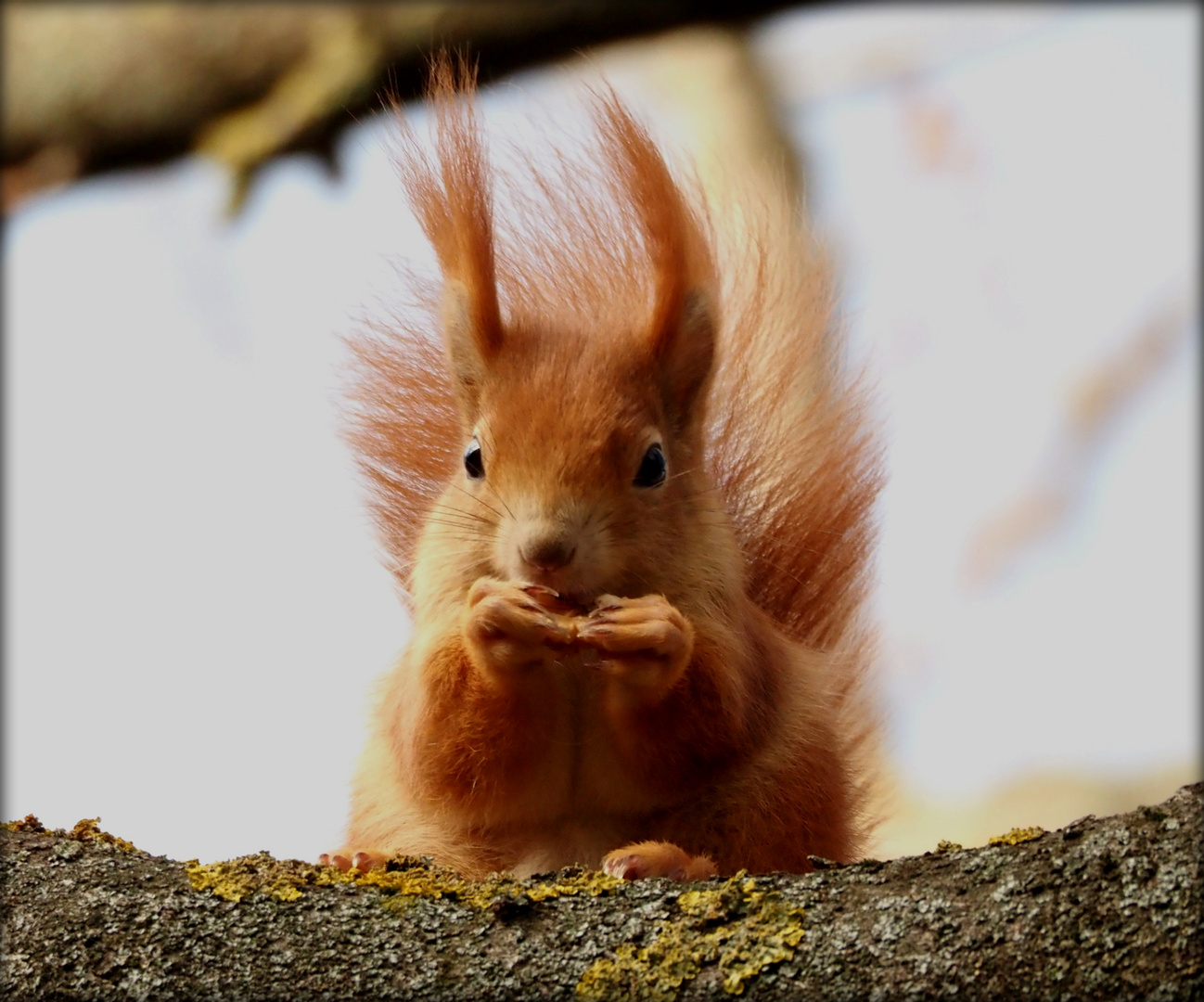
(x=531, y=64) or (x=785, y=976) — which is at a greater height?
(x=531, y=64)

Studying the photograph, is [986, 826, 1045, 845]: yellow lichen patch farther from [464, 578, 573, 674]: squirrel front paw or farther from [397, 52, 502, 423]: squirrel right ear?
[397, 52, 502, 423]: squirrel right ear

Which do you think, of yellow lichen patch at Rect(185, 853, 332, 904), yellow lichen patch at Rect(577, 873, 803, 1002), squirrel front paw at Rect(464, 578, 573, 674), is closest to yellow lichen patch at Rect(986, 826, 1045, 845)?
yellow lichen patch at Rect(577, 873, 803, 1002)

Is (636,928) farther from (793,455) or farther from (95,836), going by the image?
(793,455)

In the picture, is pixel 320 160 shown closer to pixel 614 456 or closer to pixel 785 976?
pixel 614 456

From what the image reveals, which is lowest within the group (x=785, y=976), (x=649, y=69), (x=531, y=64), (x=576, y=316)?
(x=785, y=976)

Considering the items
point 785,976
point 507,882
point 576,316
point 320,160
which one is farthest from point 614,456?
point 320,160

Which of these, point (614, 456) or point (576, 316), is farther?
point (576, 316)

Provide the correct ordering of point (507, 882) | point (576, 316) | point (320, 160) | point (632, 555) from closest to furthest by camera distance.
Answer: point (507, 882) → point (632, 555) → point (576, 316) → point (320, 160)
